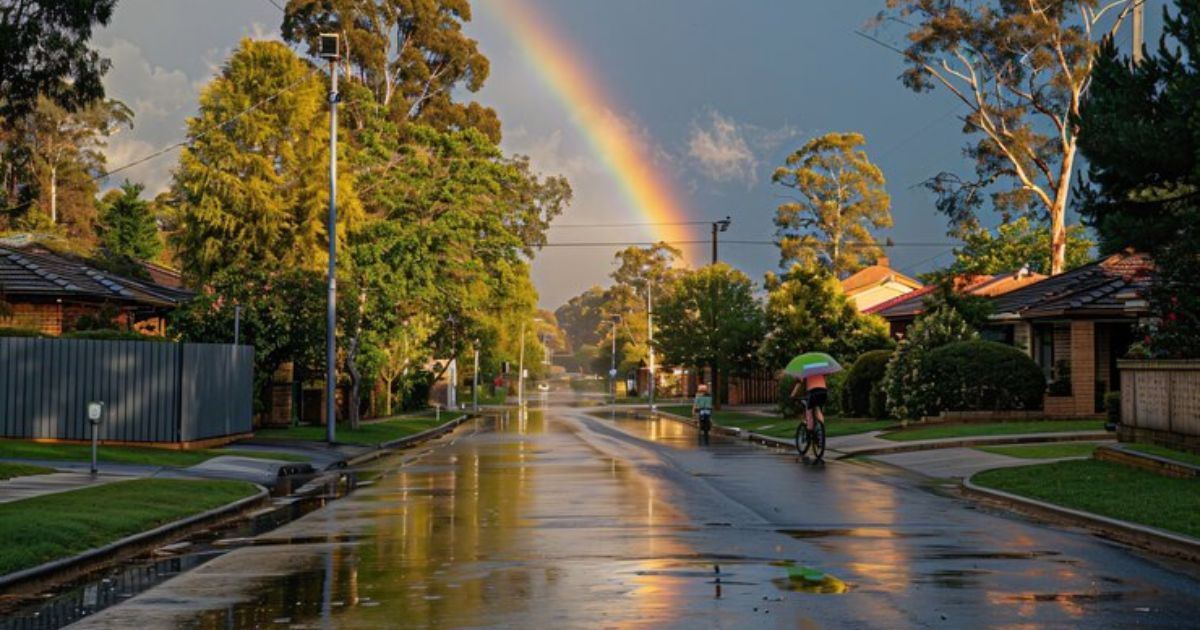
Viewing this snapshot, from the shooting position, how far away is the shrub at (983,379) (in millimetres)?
40094

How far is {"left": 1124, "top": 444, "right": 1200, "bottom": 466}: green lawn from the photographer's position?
22.1 meters

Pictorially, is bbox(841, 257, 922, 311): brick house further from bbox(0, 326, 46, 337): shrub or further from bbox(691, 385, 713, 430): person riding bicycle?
bbox(0, 326, 46, 337): shrub

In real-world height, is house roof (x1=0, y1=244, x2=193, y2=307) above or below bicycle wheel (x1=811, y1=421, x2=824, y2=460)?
above

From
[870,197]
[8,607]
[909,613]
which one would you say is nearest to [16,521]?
[8,607]

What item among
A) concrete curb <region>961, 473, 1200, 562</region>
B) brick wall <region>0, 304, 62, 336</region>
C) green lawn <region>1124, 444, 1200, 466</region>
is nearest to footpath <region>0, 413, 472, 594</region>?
brick wall <region>0, 304, 62, 336</region>

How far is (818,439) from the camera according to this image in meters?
31.4

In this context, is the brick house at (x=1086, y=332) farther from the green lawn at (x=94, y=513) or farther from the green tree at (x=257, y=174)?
the green lawn at (x=94, y=513)

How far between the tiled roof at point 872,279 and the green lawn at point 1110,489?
66004 mm

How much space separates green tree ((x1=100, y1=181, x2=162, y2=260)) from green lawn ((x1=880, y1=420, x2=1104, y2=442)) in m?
44.1

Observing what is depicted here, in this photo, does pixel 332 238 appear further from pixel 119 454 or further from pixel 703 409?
pixel 703 409

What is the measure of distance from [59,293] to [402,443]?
10957 mm

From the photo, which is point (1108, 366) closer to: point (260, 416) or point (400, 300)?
point (400, 300)

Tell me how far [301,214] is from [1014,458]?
3034cm

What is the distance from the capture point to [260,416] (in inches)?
1747
